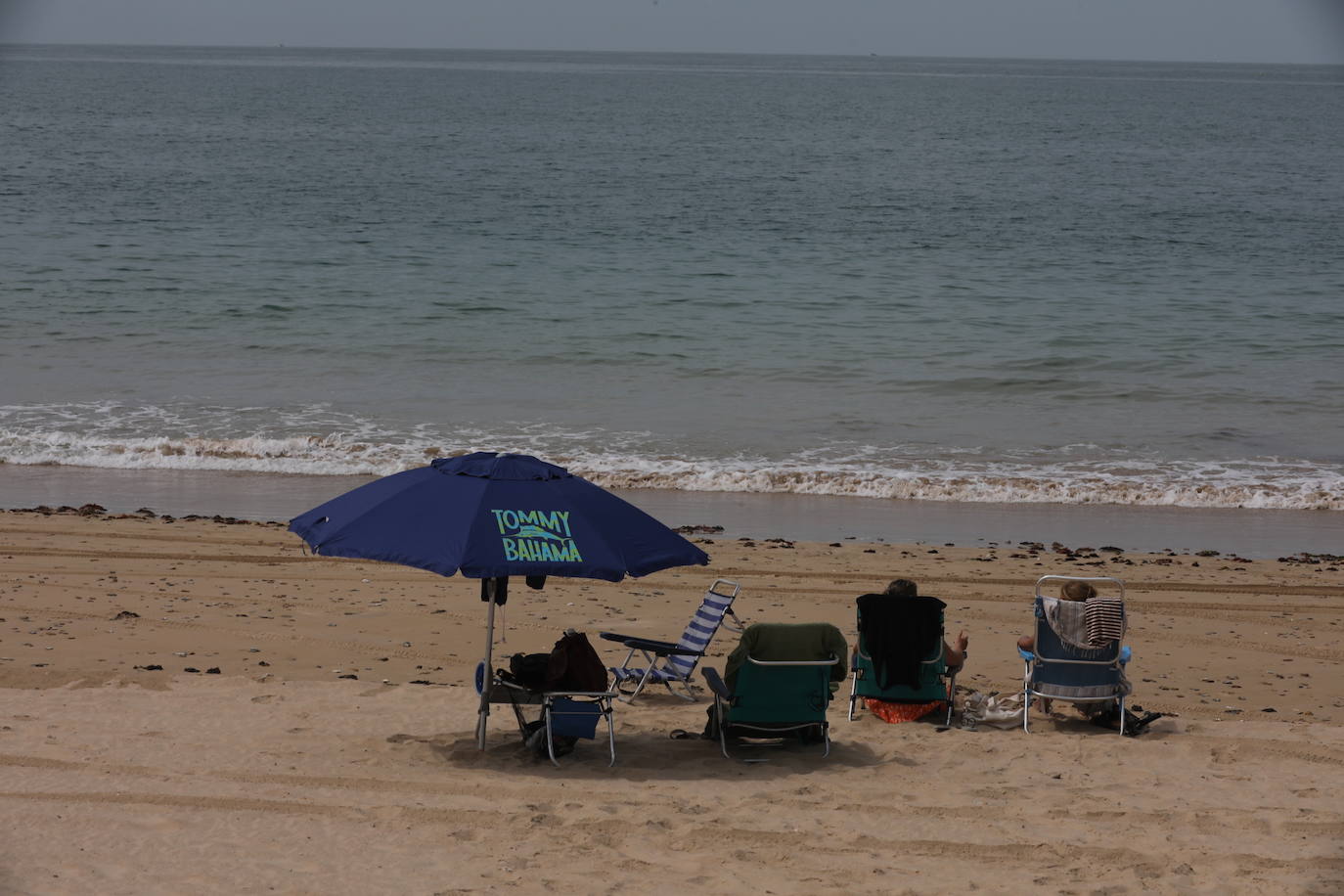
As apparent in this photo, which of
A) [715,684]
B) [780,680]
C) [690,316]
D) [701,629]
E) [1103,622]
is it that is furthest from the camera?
[690,316]

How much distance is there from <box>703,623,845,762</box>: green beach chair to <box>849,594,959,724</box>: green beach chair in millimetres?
673

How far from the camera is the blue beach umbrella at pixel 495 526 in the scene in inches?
250

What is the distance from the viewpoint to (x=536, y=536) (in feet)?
21.4

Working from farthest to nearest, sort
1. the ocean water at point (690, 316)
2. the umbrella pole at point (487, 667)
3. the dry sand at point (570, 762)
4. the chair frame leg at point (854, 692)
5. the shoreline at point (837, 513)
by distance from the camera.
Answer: the ocean water at point (690, 316) → the shoreline at point (837, 513) → the chair frame leg at point (854, 692) → the umbrella pole at point (487, 667) → the dry sand at point (570, 762)

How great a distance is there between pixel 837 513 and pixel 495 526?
868 cm

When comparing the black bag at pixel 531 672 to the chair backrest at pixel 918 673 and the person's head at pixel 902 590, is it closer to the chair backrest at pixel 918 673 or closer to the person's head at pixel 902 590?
the chair backrest at pixel 918 673

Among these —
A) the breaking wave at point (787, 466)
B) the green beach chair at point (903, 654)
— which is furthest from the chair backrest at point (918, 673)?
the breaking wave at point (787, 466)

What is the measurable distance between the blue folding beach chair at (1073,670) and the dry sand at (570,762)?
0.24 m

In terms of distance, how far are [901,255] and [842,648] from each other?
29877mm

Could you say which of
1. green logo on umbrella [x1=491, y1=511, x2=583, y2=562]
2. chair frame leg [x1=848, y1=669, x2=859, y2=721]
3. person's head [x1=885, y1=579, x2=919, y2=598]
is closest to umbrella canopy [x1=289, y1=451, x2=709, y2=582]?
green logo on umbrella [x1=491, y1=511, x2=583, y2=562]

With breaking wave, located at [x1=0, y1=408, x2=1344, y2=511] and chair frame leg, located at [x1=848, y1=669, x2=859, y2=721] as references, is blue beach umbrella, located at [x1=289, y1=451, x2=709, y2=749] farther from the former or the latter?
breaking wave, located at [x1=0, y1=408, x2=1344, y2=511]

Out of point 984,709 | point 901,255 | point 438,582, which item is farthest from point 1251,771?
point 901,255

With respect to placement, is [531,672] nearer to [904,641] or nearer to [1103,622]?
[904,641]

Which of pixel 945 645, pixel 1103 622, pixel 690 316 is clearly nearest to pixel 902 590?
pixel 945 645
